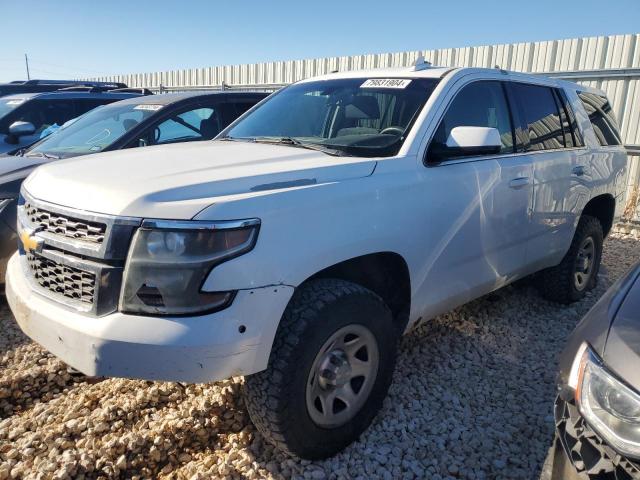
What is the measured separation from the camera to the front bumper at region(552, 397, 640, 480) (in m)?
1.39

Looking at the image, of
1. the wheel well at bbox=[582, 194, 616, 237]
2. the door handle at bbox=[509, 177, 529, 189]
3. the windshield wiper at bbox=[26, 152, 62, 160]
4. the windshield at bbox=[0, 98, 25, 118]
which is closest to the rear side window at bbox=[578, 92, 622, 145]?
the wheel well at bbox=[582, 194, 616, 237]

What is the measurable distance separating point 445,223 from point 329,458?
138 centimetres

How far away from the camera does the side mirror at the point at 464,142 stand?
107 inches

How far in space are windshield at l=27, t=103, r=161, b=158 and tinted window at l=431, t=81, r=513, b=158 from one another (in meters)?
2.96

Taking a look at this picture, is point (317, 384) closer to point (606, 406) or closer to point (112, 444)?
point (112, 444)

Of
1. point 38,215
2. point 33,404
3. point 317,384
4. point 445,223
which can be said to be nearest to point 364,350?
point 317,384

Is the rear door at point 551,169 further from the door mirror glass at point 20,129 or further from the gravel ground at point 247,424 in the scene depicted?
the door mirror glass at point 20,129

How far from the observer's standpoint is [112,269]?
6.42 feet

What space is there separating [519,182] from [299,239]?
77.9 inches

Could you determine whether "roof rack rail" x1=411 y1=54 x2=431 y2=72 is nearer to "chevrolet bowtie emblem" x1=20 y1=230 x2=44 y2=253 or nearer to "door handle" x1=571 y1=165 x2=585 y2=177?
"door handle" x1=571 y1=165 x2=585 y2=177

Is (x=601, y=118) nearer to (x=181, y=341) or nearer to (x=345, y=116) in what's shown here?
(x=345, y=116)

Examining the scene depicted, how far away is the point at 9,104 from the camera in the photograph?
671 cm

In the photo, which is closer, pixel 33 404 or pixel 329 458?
pixel 329 458

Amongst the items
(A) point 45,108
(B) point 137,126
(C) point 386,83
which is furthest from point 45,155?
(C) point 386,83
